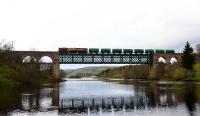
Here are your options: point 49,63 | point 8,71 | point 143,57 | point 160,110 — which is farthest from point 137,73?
point 160,110

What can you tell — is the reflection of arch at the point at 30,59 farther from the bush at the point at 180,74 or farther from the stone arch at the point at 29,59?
the bush at the point at 180,74

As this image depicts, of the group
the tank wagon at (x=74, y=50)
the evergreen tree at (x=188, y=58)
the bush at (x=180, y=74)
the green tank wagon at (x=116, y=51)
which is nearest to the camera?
the bush at (x=180, y=74)

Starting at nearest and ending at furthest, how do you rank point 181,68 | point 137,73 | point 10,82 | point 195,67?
point 10,82, point 195,67, point 181,68, point 137,73

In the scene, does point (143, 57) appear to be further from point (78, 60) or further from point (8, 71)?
point (8, 71)

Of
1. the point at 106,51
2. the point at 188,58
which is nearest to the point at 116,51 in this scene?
the point at 106,51

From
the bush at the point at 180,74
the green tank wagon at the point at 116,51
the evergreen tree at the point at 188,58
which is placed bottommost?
the bush at the point at 180,74

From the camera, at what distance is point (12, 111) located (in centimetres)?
2920

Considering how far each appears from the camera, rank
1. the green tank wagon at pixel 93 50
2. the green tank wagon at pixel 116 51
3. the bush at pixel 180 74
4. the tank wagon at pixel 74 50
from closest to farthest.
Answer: the bush at pixel 180 74 < the tank wagon at pixel 74 50 < the green tank wagon at pixel 93 50 < the green tank wagon at pixel 116 51

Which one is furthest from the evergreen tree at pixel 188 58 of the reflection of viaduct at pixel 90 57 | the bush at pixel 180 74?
the reflection of viaduct at pixel 90 57

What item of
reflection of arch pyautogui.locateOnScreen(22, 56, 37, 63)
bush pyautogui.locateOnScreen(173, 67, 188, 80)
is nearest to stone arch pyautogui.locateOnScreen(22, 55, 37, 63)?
reflection of arch pyautogui.locateOnScreen(22, 56, 37, 63)

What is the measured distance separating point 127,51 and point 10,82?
69877mm

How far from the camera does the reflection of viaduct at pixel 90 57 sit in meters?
122

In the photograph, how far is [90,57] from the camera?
431 ft

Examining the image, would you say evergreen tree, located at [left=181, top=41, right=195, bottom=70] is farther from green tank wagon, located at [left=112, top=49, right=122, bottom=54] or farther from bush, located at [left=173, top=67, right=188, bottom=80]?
green tank wagon, located at [left=112, top=49, right=122, bottom=54]
